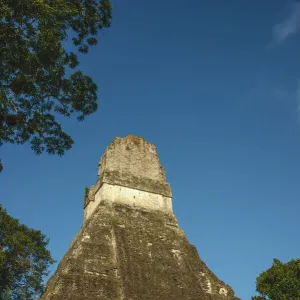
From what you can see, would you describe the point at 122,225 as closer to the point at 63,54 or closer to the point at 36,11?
the point at 63,54

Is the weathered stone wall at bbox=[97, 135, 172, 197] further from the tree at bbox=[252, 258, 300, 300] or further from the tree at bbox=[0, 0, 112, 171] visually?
the tree at bbox=[252, 258, 300, 300]

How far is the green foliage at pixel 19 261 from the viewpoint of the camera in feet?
57.5

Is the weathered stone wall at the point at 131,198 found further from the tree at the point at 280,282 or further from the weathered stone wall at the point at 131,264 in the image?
the tree at the point at 280,282

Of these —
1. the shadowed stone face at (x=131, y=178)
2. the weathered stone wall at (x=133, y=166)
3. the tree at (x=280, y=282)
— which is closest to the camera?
the shadowed stone face at (x=131, y=178)

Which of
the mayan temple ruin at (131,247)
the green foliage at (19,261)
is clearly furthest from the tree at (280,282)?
the green foliage at (19,261)

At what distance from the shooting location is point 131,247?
11.4 meters

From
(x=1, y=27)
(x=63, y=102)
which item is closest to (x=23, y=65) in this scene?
(x=1, y=27)

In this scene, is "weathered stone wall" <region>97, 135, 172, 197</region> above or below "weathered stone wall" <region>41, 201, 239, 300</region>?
above

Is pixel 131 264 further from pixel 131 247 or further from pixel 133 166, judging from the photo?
pixel 133 166

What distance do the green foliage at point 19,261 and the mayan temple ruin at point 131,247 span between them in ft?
18.2

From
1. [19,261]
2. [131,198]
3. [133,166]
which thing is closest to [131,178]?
[133,166]

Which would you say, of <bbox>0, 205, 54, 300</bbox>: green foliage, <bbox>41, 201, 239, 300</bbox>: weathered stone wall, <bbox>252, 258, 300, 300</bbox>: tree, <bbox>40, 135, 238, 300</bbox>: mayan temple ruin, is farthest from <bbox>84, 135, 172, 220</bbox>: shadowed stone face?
<bbox>252, 258, 300, 300</bbox>: tree

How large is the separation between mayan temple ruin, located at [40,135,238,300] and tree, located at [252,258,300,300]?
32.3ft

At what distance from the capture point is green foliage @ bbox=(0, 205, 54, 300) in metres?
17.5
